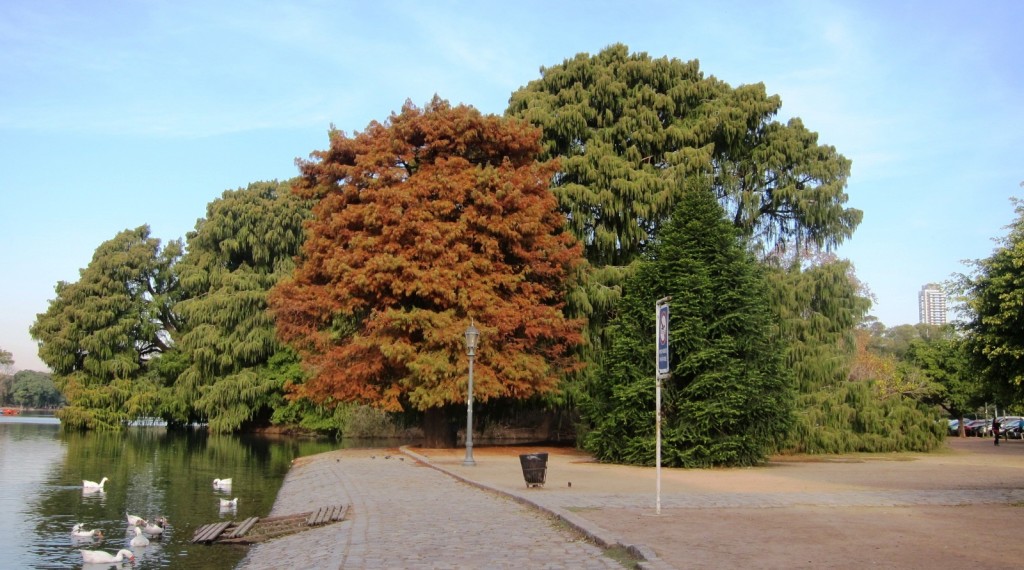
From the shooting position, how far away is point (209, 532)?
1316cm

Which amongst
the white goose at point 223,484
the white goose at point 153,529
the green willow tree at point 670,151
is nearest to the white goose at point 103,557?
the white goose at point 153,529

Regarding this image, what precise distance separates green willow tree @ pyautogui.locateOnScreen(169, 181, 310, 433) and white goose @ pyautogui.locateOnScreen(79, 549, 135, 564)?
1300 inches

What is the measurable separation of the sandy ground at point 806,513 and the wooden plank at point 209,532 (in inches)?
199

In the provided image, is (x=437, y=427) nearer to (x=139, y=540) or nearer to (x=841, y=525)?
(x=139, y=540)

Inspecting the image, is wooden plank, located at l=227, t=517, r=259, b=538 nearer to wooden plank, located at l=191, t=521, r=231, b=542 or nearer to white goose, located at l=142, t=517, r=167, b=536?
wooden plank, located at l=191, t=521, r=231, b=542

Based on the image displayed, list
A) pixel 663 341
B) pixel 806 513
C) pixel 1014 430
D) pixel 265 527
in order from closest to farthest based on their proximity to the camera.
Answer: pixel 663 341
pixel 806 513
pixel 265 527
pixel 1014 430

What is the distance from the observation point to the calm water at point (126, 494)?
484 inches

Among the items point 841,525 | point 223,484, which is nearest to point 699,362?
point 841,525

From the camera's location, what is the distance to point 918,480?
60.3 ft

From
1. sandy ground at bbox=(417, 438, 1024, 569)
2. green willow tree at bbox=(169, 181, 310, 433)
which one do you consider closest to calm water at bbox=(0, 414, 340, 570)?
sandy ground at bbox=(417, 438, 1024, 569)

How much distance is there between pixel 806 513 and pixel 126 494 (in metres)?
15.5

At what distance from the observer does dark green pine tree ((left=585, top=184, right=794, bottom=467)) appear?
21.1 m

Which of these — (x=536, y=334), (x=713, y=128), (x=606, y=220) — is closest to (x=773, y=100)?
(x=713, y=128)

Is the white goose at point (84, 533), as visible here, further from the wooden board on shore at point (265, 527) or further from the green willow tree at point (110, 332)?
the green willow tree at point (110, 332)
